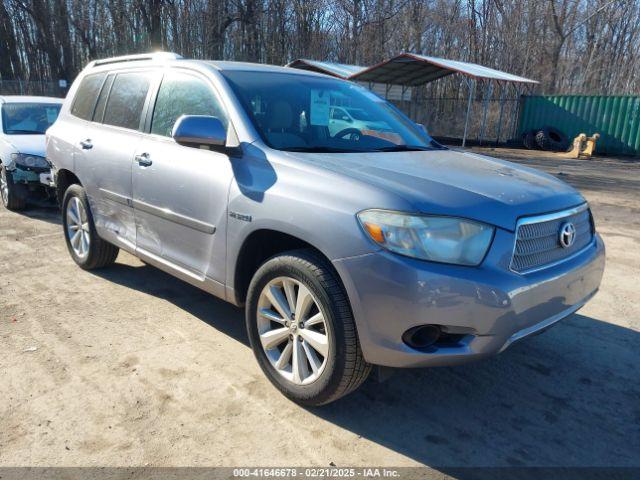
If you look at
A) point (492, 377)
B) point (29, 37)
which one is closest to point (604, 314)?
point (492, 377)

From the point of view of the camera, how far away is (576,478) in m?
2.43

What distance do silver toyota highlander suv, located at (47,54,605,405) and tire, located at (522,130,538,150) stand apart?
1900 cm

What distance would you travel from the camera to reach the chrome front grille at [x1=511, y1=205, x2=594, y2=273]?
257cm

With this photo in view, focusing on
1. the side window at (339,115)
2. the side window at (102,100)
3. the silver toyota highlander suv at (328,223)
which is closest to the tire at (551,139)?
the silver toyota highlander suv at (328,223)

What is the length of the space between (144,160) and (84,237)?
160cm

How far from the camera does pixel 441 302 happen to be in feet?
7.67

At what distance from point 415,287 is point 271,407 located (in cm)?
116

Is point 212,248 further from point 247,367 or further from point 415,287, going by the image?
point 415,287

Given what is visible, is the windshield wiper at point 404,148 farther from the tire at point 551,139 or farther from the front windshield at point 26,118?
the tire at point 551,139

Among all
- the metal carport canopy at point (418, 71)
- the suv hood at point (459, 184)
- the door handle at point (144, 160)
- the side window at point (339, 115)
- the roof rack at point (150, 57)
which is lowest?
the door handle at point (144, 160)

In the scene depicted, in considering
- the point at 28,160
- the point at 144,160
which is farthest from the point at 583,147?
the point at 144,160

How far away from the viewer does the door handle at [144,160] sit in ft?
12.2

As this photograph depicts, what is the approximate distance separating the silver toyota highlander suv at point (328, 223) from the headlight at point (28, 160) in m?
3.74

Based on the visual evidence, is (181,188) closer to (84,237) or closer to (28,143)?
(84,237)
